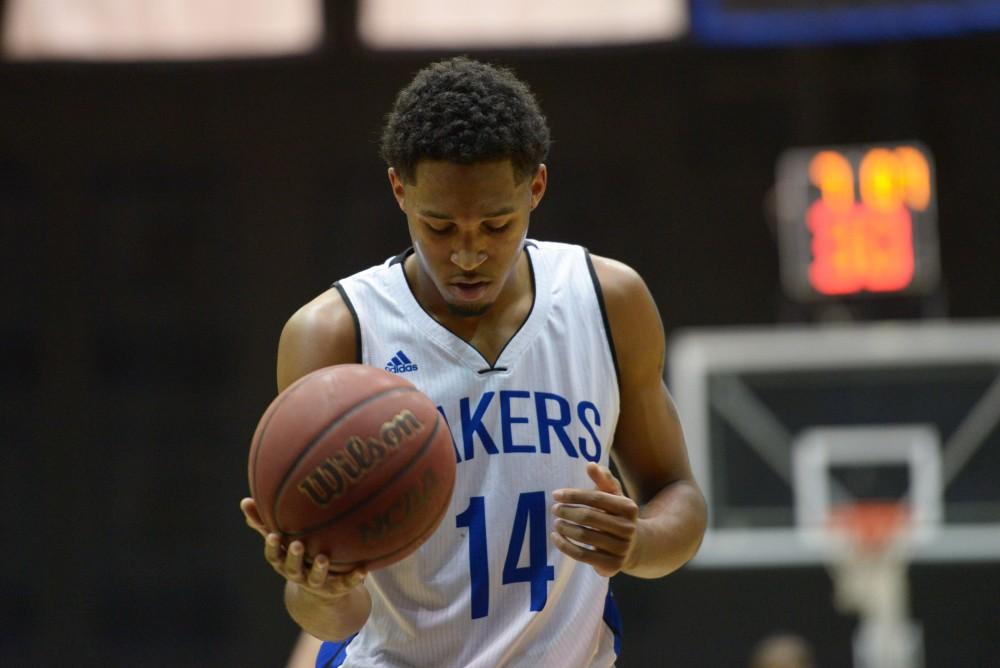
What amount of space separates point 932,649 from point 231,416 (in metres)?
4.78

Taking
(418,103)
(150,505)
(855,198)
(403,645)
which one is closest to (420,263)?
(418,103)

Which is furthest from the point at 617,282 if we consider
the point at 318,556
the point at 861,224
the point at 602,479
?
the point at 861,224

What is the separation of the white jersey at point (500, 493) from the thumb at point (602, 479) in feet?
0.76

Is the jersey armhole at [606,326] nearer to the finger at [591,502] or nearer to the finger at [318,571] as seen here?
the finger at [591,502]

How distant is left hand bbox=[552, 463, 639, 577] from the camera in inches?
96.3

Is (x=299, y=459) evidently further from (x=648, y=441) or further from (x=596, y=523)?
(x=648, y=441)

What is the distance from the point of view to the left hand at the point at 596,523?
8.03 ft

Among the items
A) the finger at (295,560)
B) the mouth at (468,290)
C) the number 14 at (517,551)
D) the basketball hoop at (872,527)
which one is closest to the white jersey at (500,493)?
the number 14 at (517,551)

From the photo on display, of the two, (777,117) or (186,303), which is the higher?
(777,117)

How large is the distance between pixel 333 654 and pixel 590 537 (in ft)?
2.17

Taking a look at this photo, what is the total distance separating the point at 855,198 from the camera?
929cm

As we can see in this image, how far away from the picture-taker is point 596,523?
8.04ft

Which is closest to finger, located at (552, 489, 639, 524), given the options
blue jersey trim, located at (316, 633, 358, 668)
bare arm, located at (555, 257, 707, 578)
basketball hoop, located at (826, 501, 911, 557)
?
bare arm, located at (555, 257, 707, 578)

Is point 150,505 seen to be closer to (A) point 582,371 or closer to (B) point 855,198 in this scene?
(B) point 855,198
